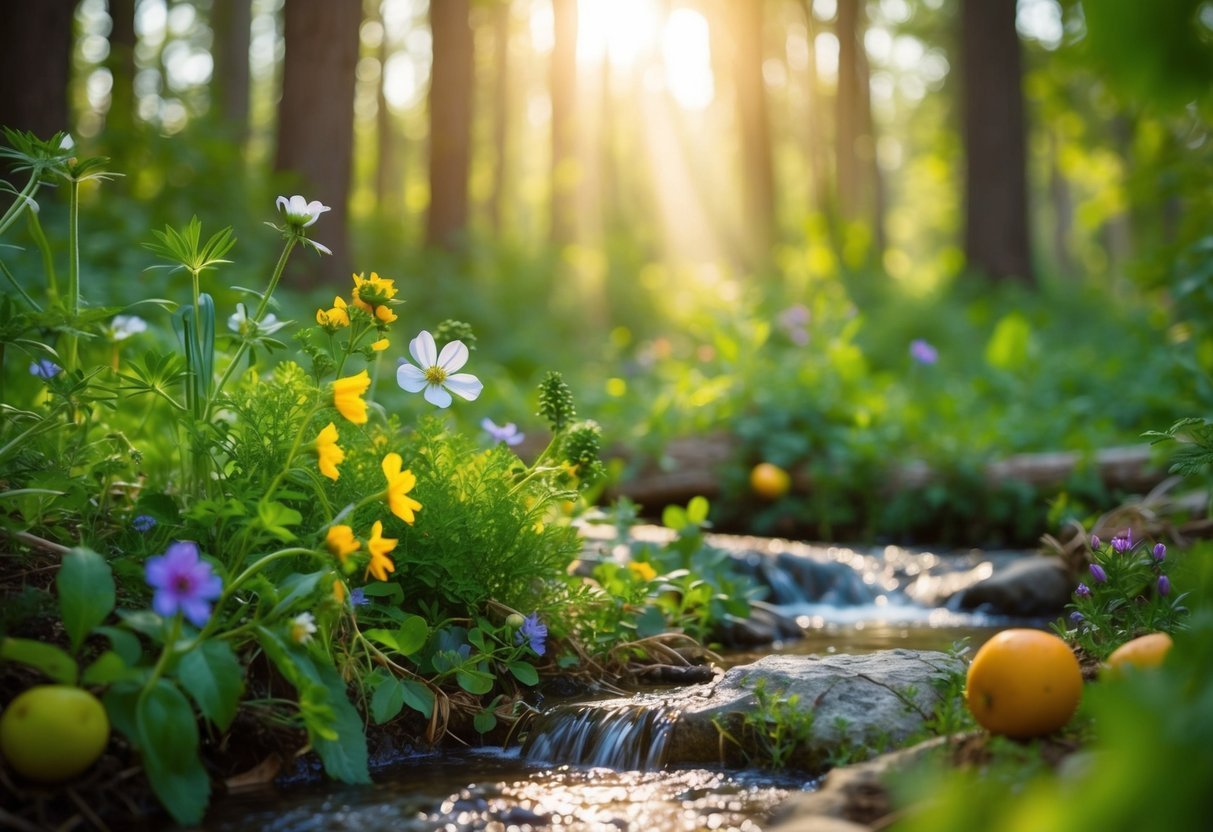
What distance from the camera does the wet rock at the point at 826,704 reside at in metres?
2.71

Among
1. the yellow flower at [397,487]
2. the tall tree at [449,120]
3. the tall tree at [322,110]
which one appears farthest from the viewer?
the tall tree at [449,120]

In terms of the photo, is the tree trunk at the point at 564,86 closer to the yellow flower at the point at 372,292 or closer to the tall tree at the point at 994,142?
the tall tree at the point at 994,142

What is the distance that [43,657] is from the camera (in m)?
2.18

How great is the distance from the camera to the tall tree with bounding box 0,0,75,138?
6.95 m

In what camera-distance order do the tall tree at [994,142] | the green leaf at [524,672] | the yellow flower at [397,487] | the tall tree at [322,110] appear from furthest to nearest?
1. the tall tree at [994,142]
2. the tall tree at [322,110]
3. the green leaf at [524,672]
4. the yellow flower at [397,487]

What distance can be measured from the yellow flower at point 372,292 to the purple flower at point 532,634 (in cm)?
101

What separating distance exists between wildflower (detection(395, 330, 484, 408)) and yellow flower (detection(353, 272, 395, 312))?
0.14m

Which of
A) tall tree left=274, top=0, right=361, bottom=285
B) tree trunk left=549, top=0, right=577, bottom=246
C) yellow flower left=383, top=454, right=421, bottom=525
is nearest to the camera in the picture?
yellow flower left=383, top=454, right=421, bottom=525

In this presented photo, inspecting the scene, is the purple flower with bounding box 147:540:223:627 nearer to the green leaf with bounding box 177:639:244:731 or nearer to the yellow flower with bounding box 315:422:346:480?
the green leaf with bounding box 177:639:244:731

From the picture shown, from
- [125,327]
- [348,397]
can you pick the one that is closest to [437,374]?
[348,397]

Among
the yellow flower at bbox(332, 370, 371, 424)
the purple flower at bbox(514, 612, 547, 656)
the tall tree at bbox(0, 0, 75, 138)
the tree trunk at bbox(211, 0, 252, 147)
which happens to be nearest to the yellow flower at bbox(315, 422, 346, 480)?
the yellow flower at bbox(332, 370, 371, 424)

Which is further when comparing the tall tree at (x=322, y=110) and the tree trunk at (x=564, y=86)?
the tree trunk at (x=564, y=86)

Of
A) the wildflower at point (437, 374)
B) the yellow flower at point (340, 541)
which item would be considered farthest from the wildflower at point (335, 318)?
the yellow flower at point (340, 541)

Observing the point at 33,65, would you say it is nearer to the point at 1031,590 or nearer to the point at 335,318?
the point at 335,318
